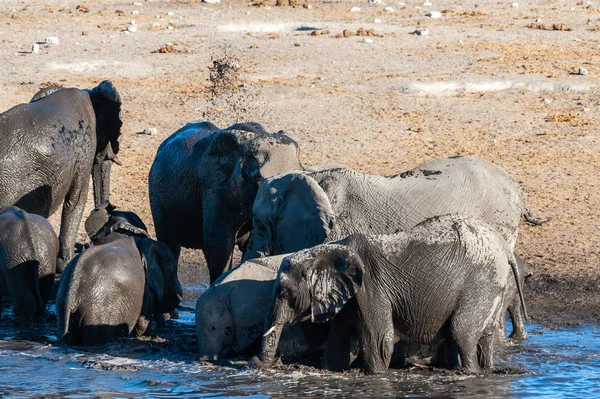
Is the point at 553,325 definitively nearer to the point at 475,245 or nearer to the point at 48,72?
the point at 475,245

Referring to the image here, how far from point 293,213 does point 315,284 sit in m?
1.19

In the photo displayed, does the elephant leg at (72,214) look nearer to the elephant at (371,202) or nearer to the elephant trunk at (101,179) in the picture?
the elephant trunk at (101,179)

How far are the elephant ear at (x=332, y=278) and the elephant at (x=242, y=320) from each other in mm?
534

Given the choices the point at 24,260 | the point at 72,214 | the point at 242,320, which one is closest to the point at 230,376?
the point at 242,320

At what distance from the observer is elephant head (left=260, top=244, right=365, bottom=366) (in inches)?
327

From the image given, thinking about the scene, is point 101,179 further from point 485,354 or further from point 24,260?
point 485,354

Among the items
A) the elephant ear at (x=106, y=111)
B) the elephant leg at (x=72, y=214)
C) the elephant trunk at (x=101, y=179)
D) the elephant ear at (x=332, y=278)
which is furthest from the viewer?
the elephant trunk at (x=101, y=179)

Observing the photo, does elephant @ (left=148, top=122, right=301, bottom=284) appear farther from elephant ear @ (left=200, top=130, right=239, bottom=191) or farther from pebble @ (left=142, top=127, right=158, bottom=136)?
pebble @ (left=142, top=127, right=158, bottom=136)

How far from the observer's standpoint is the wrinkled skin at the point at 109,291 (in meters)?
9.24

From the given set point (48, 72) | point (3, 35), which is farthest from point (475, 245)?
point (3, 35)

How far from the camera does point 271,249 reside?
9656mm

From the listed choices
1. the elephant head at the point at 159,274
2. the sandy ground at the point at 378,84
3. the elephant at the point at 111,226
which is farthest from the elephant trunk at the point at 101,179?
the elephant head at the point at 159,274

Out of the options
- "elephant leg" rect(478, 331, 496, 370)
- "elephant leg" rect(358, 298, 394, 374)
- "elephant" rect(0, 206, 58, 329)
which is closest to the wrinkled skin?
"elephant" rect(0, 206, 58, 329)

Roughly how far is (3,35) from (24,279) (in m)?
12.5
